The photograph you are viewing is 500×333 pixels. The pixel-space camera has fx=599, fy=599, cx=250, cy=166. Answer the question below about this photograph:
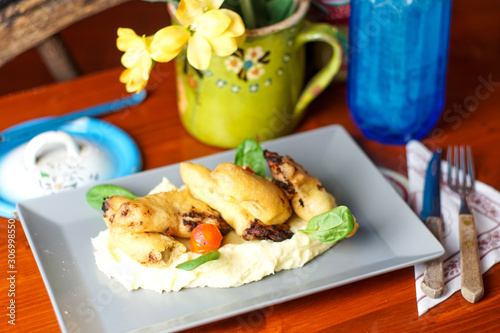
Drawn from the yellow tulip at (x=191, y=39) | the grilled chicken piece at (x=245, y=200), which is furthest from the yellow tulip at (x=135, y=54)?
the grilled chicken piece at (x=245, y=200)

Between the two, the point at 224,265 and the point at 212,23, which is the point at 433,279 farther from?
the point at 212,23

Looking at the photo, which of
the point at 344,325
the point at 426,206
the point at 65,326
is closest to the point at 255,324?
the point at 344,325

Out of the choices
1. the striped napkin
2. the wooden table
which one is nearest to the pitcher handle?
the wooden table

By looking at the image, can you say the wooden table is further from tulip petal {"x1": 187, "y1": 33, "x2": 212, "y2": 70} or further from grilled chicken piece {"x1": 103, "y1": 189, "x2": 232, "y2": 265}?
tulip petal {"x1": 187, "y1": 33, "x2": 212, "y2": 70}

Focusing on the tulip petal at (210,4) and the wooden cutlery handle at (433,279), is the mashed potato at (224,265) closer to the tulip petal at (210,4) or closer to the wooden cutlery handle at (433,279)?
the wooden cutlery handle at (433,279)

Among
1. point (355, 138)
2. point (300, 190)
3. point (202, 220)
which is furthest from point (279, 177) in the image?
point (355, 138)

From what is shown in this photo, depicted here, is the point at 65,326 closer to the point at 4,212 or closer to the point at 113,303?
the point at 113,303
